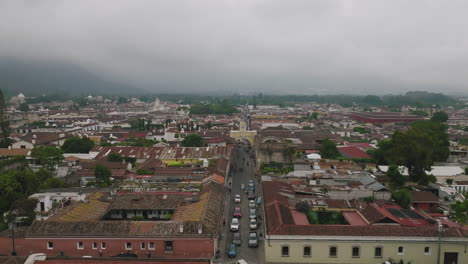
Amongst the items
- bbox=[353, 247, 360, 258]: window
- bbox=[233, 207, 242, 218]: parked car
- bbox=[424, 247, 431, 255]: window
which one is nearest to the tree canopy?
bbox=[424, 247, 431, 255]: window

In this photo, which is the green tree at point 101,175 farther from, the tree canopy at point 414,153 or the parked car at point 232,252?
the tree canopy at point 414,153

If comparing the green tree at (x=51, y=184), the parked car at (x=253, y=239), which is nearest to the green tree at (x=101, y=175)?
the green tree at (x=51, y=184)

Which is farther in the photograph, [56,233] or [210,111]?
[210,111]

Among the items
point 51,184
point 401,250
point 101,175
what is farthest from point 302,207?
point 51,184

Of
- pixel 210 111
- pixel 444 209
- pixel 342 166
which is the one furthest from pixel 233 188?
pixel 210 111

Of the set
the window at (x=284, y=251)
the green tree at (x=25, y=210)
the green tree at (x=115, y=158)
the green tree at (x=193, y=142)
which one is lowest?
the window at (x=284, y=251)

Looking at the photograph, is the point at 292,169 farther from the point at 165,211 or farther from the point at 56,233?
the point at 56,233

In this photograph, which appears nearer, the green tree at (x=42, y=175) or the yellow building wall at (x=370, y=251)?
the yellow building wall at (x=370, y=251)
